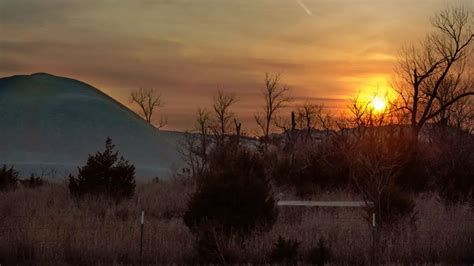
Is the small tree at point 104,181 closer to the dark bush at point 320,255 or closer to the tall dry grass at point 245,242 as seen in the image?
the tall dry grass at point 245,242

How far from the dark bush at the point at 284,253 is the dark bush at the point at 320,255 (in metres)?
0.33

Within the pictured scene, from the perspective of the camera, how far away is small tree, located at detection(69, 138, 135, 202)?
84.9 feet

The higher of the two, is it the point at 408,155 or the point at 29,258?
the point at 408,155

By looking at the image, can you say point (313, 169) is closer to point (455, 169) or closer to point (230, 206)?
point (455, 169)

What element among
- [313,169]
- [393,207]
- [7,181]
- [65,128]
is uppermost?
[65,128]

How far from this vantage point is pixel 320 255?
1405 cm

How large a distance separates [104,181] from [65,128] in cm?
7921

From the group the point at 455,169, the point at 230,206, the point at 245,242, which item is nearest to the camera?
the point at 245,242

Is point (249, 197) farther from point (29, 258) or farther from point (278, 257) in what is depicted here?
point (29, 258)

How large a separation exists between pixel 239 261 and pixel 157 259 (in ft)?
5.54

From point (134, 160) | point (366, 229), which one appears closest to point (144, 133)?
point (134, 160)

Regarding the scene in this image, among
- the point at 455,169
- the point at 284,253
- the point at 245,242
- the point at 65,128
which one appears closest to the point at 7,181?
the point at 455,169

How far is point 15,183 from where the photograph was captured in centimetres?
3294

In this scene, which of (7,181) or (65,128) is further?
(65,128)
